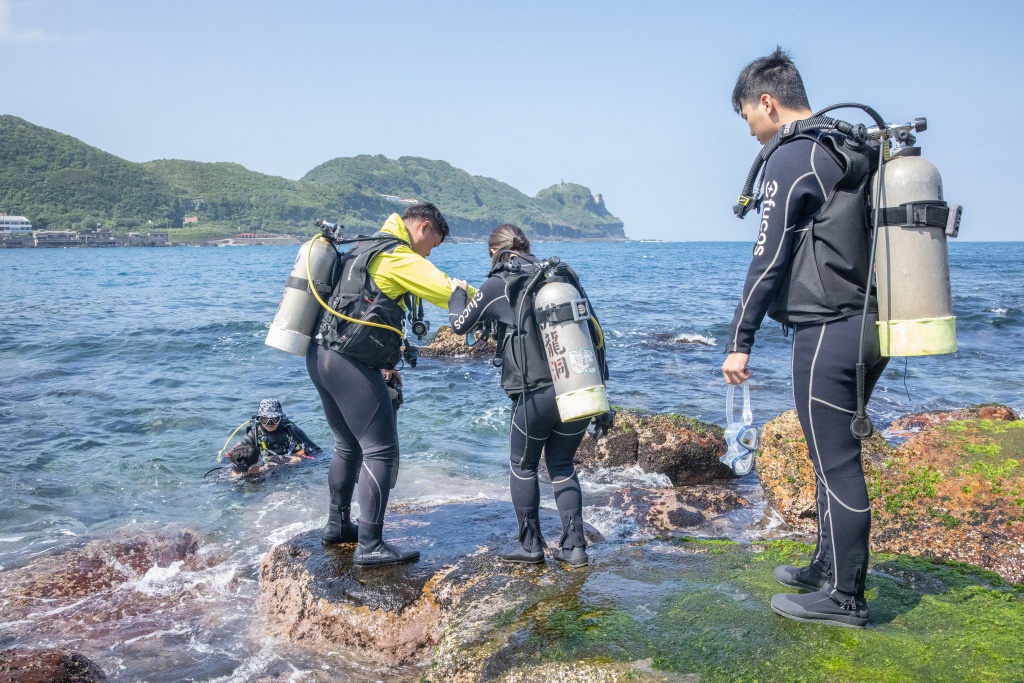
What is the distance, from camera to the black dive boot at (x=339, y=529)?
521 cm

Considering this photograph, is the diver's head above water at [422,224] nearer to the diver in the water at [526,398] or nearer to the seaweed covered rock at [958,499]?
the diver in the water at [526,398]

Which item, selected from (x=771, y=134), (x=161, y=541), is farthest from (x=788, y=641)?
(x=161, y=541)

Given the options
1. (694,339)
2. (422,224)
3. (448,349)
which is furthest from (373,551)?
(694,339)

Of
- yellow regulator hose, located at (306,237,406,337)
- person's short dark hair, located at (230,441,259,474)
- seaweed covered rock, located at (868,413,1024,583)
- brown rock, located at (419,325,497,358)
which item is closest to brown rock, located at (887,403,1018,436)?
seaweed covered rock, located at (868,413,1024,583)

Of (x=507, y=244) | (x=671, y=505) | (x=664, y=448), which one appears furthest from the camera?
(x=664, y=448)

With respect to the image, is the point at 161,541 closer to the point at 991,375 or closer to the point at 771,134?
the point at 771,134

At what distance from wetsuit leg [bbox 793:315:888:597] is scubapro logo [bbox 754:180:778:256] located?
43cm

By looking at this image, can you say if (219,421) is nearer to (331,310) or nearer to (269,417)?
(269,417)

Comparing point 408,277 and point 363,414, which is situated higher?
point 408,277

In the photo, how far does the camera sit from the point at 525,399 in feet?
14.7

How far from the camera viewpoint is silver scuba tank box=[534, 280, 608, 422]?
4.23 m

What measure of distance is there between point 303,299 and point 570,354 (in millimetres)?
1786

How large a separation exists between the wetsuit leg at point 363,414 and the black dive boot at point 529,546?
3.12 feet

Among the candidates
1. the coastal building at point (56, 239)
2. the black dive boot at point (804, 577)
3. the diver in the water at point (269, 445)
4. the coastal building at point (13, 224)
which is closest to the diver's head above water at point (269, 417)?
the diver in the water at point (269, 445)
